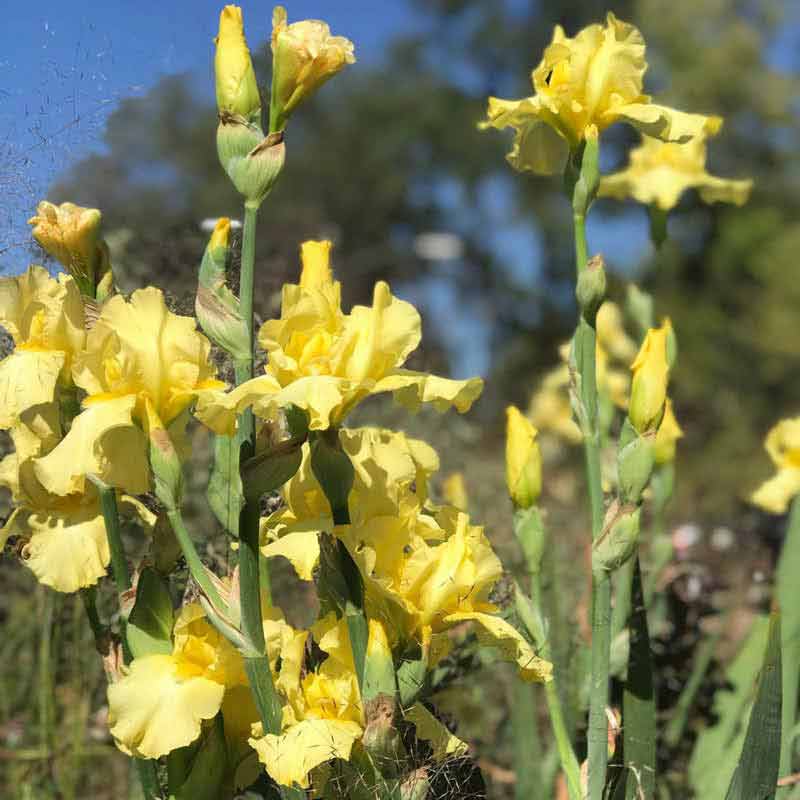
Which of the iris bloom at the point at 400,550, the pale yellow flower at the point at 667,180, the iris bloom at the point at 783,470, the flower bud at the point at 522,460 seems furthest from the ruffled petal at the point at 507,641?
the iris bloom at the point at 783,470

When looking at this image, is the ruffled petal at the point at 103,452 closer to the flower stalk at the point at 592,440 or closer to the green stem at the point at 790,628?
the flower stalk at the point at 592,440

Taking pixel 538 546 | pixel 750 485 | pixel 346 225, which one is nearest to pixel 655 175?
pixel 538 546

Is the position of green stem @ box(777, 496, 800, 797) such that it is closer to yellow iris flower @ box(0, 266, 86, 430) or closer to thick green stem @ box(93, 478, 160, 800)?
thick green stem @ box(93, 478, 160, 800)

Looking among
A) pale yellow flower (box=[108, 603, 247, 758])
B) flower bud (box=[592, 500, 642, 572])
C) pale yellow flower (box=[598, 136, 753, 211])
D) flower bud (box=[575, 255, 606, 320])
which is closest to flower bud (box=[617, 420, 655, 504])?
flower bud (box=[592, 500, 642, 572])

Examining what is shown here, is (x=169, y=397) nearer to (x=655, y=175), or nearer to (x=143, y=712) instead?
(x=143, y=712)

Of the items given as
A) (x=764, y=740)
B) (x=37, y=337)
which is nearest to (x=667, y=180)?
(x=764, y=740)

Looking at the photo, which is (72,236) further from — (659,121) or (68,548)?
(659,121)
